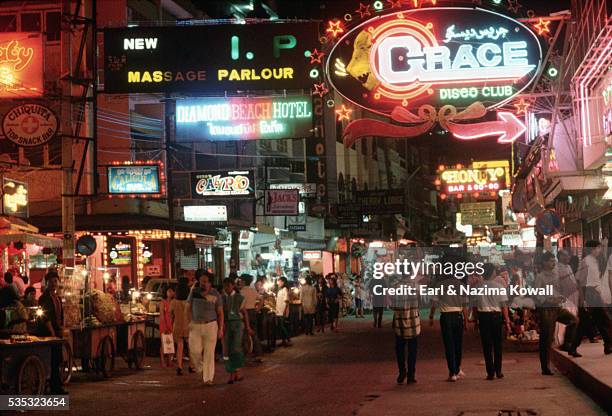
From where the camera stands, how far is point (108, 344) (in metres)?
18.0

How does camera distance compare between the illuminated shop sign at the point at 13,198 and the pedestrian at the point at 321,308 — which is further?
the pedestrian at the point at 321,308

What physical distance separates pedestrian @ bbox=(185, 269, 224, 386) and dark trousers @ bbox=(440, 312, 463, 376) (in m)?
4.06

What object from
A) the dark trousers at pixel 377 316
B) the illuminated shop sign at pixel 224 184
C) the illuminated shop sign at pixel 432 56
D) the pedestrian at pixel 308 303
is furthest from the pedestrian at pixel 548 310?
the dark trousers at pixel 377 316

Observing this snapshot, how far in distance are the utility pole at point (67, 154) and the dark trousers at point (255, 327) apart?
15.0 feet

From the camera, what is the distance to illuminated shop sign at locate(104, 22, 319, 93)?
704 inches

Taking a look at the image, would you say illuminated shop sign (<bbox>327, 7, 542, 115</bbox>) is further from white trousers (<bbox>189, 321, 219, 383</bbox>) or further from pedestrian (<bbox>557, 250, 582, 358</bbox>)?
white trousers (<bbox>189, 321, 219, 383</bbox>)

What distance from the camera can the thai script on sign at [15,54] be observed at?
961 inches

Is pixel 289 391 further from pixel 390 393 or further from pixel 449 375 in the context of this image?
pixel 449 375

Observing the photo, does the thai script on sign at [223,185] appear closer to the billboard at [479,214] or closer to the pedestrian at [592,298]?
the pedestrian at [592,298]

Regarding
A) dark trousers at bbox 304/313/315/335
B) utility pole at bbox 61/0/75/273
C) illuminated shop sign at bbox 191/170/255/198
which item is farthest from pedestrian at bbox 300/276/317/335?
utility pole at bbox 61/0/75/273

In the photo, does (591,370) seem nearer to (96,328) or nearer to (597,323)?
(597,323)

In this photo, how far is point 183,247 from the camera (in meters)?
37.5

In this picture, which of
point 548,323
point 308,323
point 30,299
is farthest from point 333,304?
point 548,323

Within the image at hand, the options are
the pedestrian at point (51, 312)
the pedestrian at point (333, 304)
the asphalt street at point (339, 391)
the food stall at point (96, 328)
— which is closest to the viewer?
the asphalt street at point (339, 391)
